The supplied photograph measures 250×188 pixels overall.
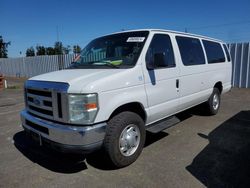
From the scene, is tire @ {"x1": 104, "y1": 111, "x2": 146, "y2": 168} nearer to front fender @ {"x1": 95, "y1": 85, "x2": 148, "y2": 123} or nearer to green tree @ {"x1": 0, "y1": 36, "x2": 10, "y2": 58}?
front fender @ {"x1": 95, "y1": 85, "x2": 148, "y2": 123}

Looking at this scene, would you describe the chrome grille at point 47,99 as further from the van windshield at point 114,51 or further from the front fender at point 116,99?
the van windshield at point 114,51

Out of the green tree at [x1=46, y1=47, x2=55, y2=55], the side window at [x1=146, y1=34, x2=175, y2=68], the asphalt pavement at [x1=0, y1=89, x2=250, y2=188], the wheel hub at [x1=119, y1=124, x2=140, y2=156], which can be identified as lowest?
the asphalt pavement at [x1=0, y1=89, x2=250, y2=188]

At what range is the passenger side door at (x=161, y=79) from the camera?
3775 millimetres

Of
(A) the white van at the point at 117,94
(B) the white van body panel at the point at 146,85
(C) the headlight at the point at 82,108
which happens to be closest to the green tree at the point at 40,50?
(A) the white van at the point at 117,94

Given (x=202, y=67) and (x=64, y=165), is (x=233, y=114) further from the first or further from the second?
(x=64, y=165)


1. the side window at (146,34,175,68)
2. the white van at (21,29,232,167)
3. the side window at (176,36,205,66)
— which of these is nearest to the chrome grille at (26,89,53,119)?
the white van at (21,29,232,167)

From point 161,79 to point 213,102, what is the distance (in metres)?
3.04

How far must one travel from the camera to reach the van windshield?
370 centimetres

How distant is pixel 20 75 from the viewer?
2361 centimetres

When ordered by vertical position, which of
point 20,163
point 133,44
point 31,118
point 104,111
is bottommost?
point 20,163

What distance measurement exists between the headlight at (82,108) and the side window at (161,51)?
1347mm

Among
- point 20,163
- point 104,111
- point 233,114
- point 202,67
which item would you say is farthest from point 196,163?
point 233,114

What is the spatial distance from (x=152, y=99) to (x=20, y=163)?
259 cm

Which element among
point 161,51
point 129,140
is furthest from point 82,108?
point 161,51
